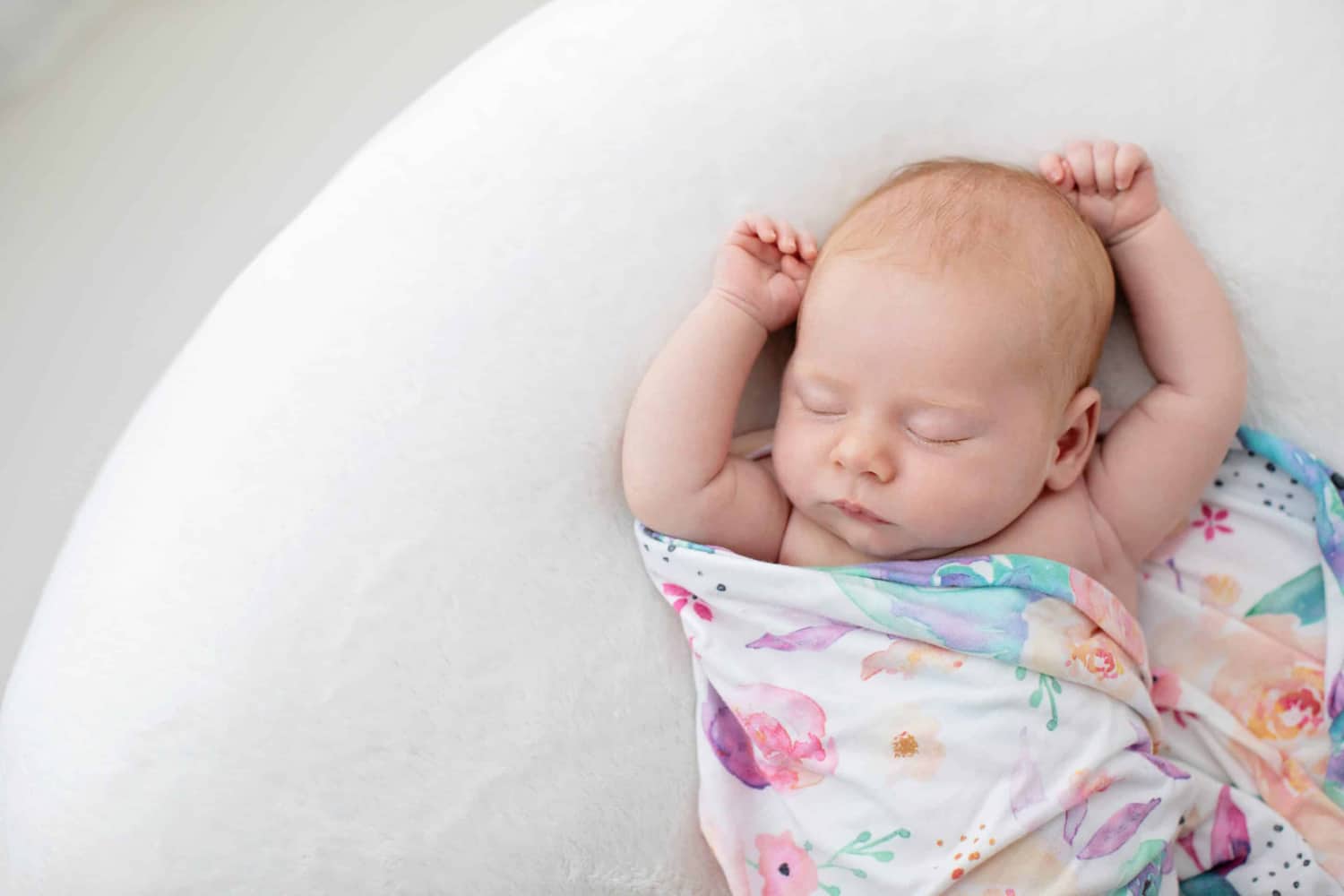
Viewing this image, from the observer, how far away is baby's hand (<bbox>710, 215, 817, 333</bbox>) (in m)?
1.02

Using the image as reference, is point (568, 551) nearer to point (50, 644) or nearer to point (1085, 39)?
point (50, 644)

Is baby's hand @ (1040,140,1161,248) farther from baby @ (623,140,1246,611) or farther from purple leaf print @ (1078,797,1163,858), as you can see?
purple leaf print @ (1078,797,1163,858)


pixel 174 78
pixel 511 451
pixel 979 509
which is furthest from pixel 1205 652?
pixel 174 78

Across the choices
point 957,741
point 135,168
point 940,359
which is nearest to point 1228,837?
point 957,741

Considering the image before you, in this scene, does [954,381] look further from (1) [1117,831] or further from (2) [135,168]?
(2) [135,168]

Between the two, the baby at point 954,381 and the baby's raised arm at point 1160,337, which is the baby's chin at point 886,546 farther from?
→ the baby's raised arm at point 1160,337

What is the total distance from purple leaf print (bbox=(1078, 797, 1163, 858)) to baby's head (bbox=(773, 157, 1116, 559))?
0.25m

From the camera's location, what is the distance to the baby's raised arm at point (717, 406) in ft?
3.24

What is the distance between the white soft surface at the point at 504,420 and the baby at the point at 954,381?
47mm

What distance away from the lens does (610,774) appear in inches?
39.1

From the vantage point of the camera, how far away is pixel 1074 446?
106 centimetres

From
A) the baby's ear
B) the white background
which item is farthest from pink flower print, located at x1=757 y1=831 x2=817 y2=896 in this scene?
the white background

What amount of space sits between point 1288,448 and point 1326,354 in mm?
89

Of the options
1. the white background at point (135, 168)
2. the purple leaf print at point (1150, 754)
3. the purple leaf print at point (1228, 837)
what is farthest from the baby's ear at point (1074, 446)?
the white background at point (135, 168)
